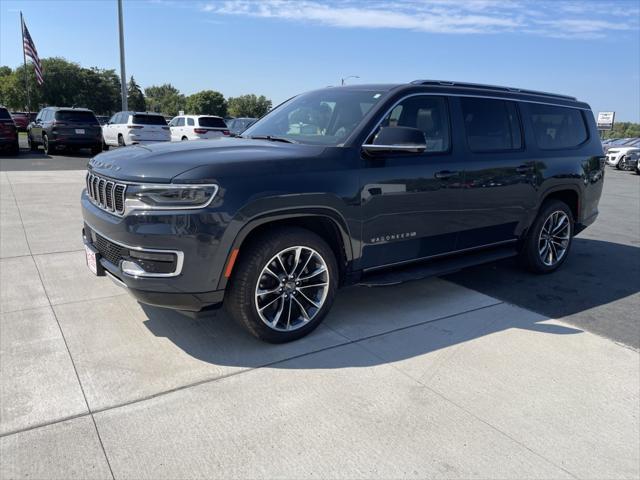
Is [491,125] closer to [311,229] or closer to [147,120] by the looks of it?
[311,229]

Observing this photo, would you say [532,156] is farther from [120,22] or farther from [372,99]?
[120,22]

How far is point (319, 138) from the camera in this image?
13.2 ft

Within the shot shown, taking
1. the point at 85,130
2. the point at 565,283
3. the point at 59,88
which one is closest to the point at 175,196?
the point at 565,283

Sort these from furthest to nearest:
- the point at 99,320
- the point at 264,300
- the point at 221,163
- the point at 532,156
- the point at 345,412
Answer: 1. the point at 532,156
2. the point at 99,320
3. the point at 264,300
4. the point at 221,163
5. the point at 345,412

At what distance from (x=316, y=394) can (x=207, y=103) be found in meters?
130

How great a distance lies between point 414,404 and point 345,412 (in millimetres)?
436

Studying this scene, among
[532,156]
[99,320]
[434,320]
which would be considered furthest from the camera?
[532,156]

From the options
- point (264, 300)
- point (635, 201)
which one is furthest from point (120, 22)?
point (264, 300)

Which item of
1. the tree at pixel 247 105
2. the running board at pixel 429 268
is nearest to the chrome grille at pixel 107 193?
the running board at pixel 429 268

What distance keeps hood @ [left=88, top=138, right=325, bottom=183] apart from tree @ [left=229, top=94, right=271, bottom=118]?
446 ft

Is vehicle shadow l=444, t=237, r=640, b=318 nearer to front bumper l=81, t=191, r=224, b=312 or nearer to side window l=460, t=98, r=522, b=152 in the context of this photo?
side window l=460, t=98, r=522, b=152

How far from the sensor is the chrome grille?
3.32m

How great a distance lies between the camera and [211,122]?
21172 millimetres

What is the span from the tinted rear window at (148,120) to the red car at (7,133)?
164 inches
